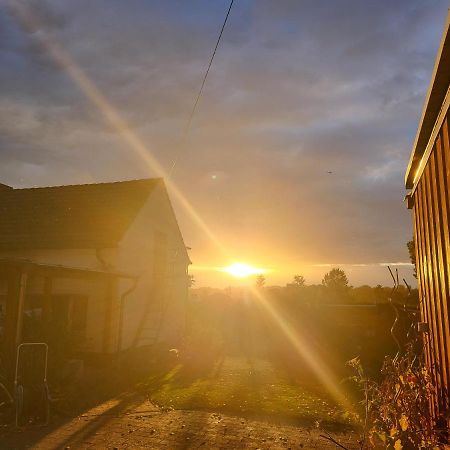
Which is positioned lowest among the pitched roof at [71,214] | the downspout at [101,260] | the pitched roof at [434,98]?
the downspout at [101,260]

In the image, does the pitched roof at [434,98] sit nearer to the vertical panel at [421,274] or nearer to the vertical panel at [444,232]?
the vertical panel at [444,232]

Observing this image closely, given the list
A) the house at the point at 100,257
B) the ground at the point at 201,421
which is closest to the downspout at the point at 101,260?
the house at the point at 100,257

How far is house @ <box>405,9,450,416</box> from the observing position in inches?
135

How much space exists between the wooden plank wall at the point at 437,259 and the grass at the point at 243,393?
2962 millimetres

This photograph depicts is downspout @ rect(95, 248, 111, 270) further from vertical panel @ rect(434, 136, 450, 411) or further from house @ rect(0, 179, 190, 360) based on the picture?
vertical panel @ rect(434, 136, 450, 411)

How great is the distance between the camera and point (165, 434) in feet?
20.0

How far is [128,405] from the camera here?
25.6 feet

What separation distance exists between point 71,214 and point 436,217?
13.5m

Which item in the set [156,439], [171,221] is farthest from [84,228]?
[156,439]

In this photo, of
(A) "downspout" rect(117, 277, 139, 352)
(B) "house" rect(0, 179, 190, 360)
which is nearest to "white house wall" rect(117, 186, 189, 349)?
(B) "house" rect(0, 179, 190, 360)

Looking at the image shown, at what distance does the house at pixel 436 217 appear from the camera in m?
3.44

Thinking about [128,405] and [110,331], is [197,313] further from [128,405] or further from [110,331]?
[128,405]

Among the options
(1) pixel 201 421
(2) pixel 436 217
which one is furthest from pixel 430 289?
(1) pixel 201 421

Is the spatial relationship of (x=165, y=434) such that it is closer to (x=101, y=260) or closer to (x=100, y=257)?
(x=101, y=260)
